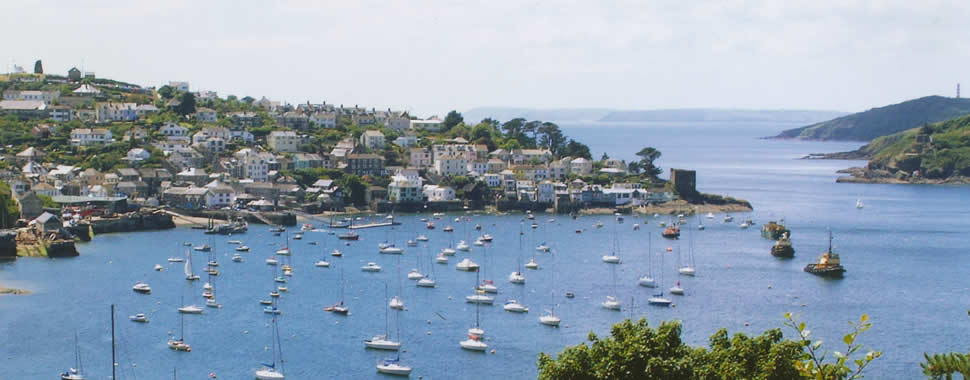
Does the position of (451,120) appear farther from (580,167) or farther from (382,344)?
(382,344)

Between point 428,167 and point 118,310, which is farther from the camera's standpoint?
point 428,167

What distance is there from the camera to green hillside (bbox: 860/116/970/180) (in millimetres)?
103625

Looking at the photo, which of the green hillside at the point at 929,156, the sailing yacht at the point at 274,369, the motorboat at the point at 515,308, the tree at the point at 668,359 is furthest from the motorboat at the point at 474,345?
the green hillside at the point at 929,156

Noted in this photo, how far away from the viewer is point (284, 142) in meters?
83.8

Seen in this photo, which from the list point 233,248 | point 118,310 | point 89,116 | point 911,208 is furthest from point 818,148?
point 118,310

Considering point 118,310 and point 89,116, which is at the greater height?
point 89,116

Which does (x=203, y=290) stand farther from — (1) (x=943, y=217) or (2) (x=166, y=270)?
(1) (x=943, y=217)

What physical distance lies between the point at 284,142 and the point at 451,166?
12.8 metres

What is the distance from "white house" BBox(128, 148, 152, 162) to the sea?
1685 centimetres

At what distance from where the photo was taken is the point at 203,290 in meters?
40.8

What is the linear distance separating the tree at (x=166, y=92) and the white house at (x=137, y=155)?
22.6m

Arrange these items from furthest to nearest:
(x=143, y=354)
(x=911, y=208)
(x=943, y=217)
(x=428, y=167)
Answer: (x=428, y=167)
(x=911, y=208)
(x=943, y=217)
(x=143, y=354)

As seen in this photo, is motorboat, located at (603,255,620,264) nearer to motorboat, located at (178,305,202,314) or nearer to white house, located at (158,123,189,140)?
motorboat, located at (178,305,202,314)

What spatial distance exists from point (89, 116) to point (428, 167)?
89.0ft
